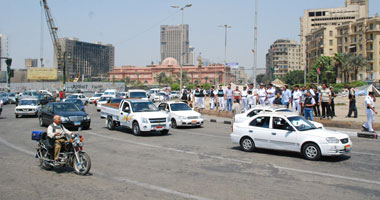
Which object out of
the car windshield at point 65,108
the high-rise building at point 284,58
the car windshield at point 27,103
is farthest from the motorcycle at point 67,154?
the high-rise building at point 284,58

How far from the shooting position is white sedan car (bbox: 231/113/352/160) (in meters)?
10.1

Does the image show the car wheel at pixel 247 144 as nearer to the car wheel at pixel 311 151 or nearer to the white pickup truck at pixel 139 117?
the car wheel at pixel 311 151

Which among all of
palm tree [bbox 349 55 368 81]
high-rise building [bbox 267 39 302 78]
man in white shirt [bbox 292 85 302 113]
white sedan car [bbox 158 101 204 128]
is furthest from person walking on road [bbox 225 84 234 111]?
high-rise building [bbox 267 39 302 78]

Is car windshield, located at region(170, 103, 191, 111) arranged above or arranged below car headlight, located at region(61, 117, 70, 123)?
above

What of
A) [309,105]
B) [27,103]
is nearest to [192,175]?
[309,105]

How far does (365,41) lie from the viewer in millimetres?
82688

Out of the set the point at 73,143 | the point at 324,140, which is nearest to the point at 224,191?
the point at 73,143

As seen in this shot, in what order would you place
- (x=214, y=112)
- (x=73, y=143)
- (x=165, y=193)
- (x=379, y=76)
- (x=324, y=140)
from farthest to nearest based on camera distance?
1. (x=379, y=76)
2. (x=214, y=112)
3. (x=324, y=140)
4. (x=73, y=143)
5. (x=165, y=193)

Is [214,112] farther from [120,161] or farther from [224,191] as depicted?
[224,191]

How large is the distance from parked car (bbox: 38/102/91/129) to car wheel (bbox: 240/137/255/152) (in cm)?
890

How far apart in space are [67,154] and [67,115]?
356 inches

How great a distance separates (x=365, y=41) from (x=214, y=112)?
7070cm

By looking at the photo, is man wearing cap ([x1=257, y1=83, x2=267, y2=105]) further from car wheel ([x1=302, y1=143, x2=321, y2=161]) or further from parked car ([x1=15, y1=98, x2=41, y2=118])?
parked car ([x1=15, y1=98, x2=41, y2=118])

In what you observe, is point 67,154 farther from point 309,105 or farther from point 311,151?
point 309,105
